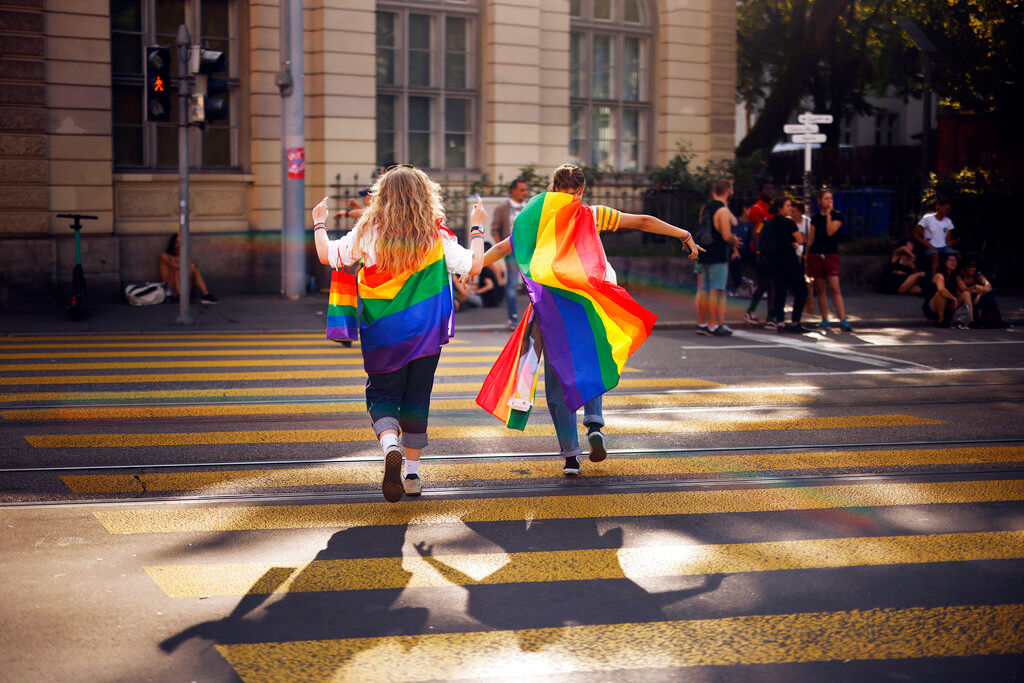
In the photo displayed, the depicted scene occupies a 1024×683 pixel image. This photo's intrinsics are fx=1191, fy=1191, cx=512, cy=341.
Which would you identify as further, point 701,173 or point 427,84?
point 701,173

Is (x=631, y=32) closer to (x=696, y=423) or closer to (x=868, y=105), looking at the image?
(x=696, y=423)

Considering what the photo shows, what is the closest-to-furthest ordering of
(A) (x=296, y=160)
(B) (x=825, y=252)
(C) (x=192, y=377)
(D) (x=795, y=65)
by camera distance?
1. (C) (x=192, y=377)
2. (B) (x=825, y=252)
3. (A) (x=296, y=160)
4. (D) (x=795, y=65)

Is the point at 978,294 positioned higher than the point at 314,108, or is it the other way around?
the point at 314,108

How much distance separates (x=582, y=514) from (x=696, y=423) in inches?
106

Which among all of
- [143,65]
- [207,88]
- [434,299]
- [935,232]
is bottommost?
[434,299]

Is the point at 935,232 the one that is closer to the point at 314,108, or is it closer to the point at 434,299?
the point at 314,108

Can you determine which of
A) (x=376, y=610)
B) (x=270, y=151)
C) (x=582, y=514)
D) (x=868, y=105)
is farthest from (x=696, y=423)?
(x=868, y=105)

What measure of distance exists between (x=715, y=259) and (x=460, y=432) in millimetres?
6799

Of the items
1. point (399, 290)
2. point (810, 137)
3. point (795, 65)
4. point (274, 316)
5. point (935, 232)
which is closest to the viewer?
point (399, 290)

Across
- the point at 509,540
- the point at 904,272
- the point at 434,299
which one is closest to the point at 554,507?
the point at 509,540

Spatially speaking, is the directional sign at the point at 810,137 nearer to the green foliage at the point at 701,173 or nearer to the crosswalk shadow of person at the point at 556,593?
the green foliage at the point at 701,173

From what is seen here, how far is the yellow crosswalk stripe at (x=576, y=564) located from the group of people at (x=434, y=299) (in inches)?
37.2

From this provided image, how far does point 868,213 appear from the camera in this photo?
2255 cm

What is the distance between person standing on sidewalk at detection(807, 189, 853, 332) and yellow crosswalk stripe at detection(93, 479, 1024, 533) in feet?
28.4
